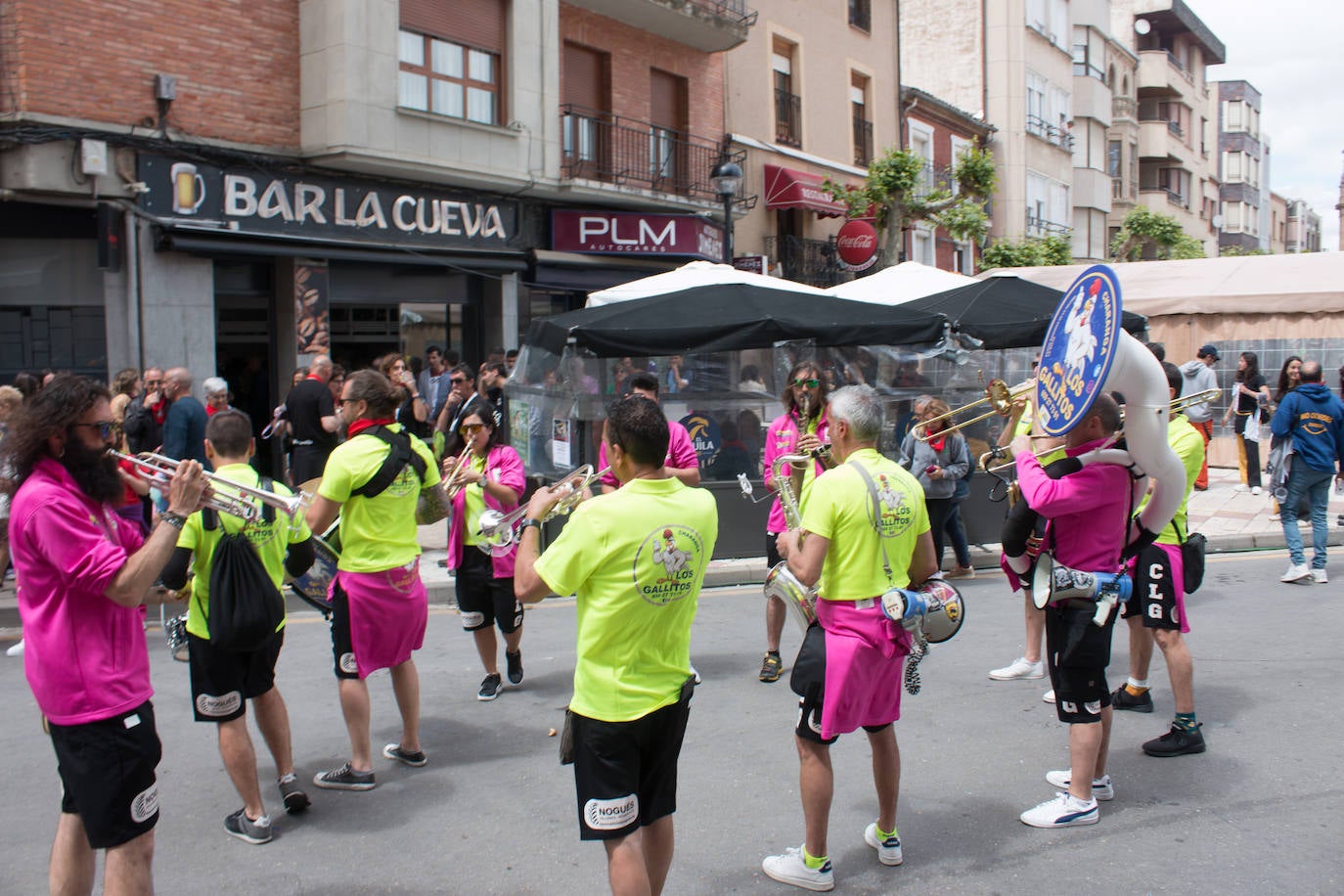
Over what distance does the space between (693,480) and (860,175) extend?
18.7 metres

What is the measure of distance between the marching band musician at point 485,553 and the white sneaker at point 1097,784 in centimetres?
285

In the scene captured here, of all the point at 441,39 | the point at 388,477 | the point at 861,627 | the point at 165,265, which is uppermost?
the point at 441,39

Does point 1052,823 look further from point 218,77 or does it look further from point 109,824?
point 218,77

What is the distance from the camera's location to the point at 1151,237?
31438 millimetres

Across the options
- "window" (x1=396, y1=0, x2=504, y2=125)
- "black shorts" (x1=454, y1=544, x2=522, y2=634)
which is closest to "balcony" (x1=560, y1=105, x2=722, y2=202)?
"window" (x1=396, y1=0, x2=504, y2=125)

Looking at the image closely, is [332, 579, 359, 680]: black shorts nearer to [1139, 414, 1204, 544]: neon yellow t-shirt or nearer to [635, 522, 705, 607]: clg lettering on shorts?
[635, 522, 705, 607]: clg lettering on shorts

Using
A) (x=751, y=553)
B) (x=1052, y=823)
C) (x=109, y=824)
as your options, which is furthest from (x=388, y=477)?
(x=751, y=553)

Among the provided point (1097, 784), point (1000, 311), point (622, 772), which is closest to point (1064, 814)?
point (1097, 784)

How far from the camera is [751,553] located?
34.2ft

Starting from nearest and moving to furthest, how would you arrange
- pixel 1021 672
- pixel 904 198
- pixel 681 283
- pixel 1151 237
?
1. pixel 1021 672
2. pixel 681 283
3. pixel 904 198
4. pixel 1151 237

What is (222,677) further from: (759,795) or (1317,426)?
(1317,426)

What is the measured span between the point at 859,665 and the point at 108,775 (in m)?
2.39

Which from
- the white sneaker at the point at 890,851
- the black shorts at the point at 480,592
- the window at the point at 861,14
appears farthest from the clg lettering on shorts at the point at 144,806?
the window at the point at 861,14

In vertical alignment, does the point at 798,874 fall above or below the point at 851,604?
below
